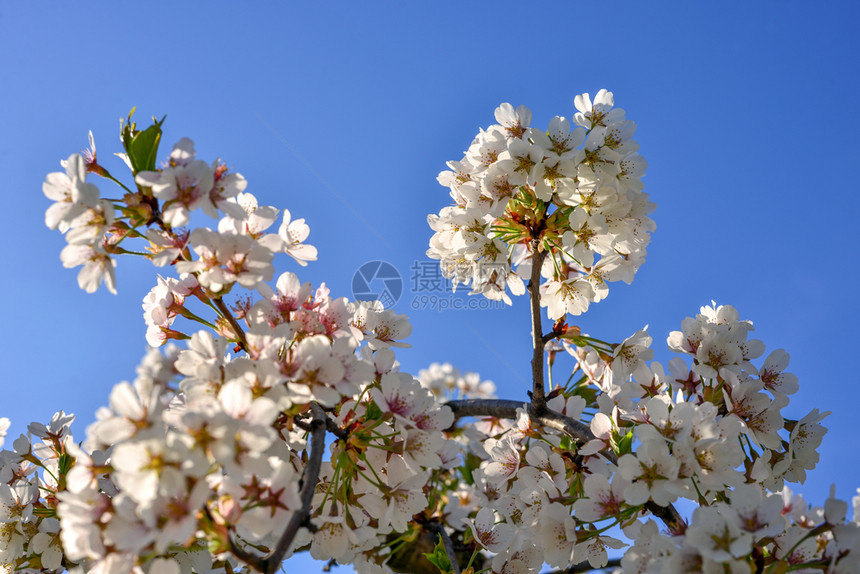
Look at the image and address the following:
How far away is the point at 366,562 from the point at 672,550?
66.1 inches

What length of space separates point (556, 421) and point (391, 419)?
103cm

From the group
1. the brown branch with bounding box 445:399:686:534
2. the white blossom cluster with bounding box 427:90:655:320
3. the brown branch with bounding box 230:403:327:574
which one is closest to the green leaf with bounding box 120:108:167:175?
the brown branch with bounding box 230:403:327:574

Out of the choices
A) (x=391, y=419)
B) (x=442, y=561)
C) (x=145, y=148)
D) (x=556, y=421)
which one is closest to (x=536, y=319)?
(x=556, y=421)

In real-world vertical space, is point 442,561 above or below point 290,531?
above

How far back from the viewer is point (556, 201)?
2.47 meters

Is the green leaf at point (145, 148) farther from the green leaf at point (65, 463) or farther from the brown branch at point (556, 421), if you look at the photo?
the brown branch at point (556, 421)

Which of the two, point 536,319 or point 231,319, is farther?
point 536,319

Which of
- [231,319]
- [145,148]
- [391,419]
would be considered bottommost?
[391,419]

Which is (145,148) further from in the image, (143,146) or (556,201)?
(556,201)

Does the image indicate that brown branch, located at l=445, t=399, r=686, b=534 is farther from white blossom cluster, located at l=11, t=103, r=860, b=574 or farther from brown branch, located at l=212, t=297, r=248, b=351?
brown branch, located at l=212, t=297, r=248, b=351

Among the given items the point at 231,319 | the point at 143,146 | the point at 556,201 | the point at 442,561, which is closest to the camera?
the point at 143,146

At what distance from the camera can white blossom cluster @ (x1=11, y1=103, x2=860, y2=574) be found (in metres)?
1.38

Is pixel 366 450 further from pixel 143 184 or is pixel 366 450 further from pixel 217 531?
pixel 143 184

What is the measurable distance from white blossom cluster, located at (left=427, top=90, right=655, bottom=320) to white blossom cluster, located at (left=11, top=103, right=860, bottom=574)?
0.04ft
